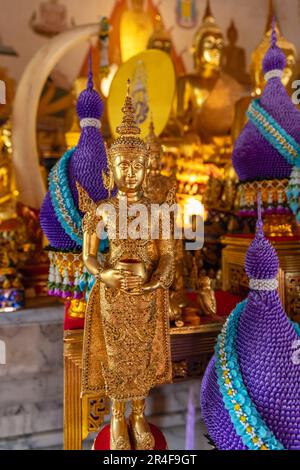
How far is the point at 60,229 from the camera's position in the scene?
1029 millimetres

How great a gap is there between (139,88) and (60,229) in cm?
99

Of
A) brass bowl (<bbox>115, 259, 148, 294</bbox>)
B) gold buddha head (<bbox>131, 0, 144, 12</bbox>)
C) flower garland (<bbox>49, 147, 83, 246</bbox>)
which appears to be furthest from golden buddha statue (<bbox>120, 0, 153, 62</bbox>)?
brass bowl (<bbox>115, 259, 148, 294</bbox>)

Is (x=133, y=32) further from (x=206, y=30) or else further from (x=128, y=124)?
(x=128, y=124)

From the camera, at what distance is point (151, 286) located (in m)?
0.82

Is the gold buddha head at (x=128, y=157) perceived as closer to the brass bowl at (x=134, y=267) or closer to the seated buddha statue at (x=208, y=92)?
the brass bowl at (x=134, y=267)

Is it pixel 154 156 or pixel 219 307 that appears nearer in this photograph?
pixel 154 156

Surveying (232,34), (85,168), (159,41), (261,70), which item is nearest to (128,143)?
(85,168)

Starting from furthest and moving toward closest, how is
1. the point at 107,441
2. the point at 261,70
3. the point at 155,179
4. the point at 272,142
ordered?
the point at 261,70
the point at 272,142
the point at 155,179
the point at 107,441

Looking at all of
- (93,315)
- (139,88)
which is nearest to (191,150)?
(139,88)

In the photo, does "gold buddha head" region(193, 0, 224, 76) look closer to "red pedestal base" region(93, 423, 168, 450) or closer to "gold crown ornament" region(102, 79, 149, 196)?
"gold crown ornament" region(102, 79, 149, 196)

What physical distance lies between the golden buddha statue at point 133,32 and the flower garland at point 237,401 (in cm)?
213

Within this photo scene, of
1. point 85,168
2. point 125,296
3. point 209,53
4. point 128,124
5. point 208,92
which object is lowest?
point 125,296

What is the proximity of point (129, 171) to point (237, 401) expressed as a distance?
1.69 feet

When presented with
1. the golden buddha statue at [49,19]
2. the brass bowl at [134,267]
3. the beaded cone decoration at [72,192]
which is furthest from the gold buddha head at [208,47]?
the brass bowl at [134,267]
